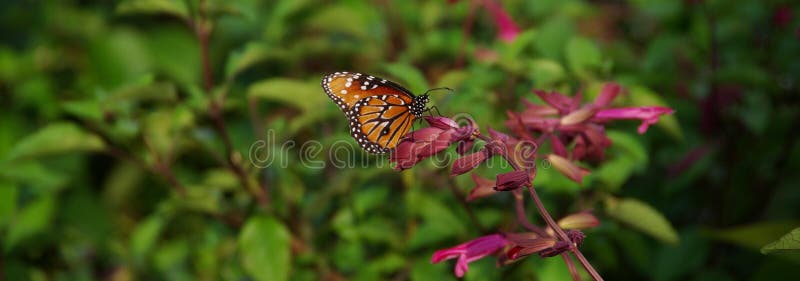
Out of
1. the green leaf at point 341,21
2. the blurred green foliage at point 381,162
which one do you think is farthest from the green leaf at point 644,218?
the green leaf at point 341,21

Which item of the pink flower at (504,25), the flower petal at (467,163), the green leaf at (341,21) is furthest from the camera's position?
the green leaf at (341,21)

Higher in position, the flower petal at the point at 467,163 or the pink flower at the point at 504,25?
the pink flower at the point at 504,25

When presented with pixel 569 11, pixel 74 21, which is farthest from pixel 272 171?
pixel 74 21

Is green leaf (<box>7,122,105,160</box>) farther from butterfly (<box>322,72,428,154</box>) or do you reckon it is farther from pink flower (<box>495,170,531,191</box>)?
pink flower (<box>495,170,531,191</box>)

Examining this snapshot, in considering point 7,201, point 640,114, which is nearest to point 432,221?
point 640,114

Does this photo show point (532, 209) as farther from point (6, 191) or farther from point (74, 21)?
point (74, 21)

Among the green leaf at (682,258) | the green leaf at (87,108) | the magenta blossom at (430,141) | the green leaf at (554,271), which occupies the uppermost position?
the green leaf at (87,108)

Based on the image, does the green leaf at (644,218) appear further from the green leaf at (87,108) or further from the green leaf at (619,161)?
the green leaf at (87,108)
